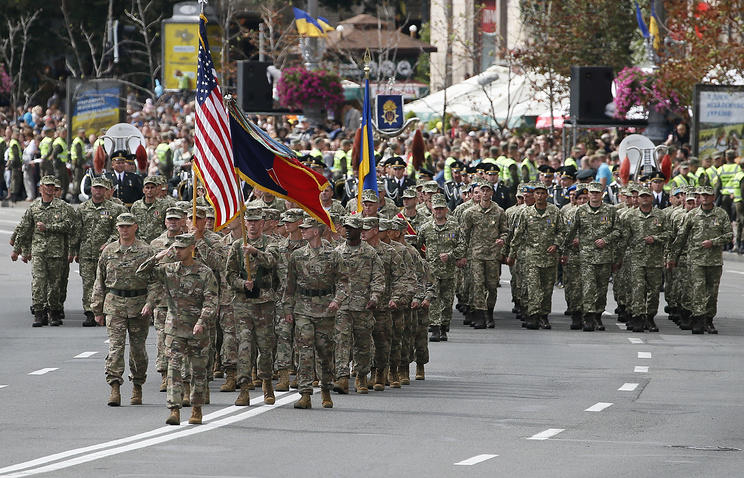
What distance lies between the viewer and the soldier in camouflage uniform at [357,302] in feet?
57.7

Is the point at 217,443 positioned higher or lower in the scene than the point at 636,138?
lower

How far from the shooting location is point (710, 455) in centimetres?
1423

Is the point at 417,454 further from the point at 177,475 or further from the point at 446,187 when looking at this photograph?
the point at 446,187

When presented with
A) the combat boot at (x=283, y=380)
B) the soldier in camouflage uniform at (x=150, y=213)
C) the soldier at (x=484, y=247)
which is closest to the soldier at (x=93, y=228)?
the soldier in camouflage uniform at (x=150, y=213)

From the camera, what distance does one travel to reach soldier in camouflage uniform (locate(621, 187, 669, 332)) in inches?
957

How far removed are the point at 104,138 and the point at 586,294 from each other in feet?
38.5

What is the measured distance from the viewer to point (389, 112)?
2977cm

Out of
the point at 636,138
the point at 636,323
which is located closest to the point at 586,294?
the point at 636,323

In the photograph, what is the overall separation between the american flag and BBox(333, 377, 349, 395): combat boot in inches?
82.3

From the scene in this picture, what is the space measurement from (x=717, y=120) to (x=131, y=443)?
2343 cm

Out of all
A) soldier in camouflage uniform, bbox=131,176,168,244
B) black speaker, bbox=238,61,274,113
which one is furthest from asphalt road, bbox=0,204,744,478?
black speaker, bbox=238,61,274,113

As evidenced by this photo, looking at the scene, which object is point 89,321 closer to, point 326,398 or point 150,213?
point 150,213

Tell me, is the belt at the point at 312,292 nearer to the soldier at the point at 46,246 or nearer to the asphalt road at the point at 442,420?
the asphalt road at the point at 442,420

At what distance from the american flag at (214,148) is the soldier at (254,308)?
0.40 metres
